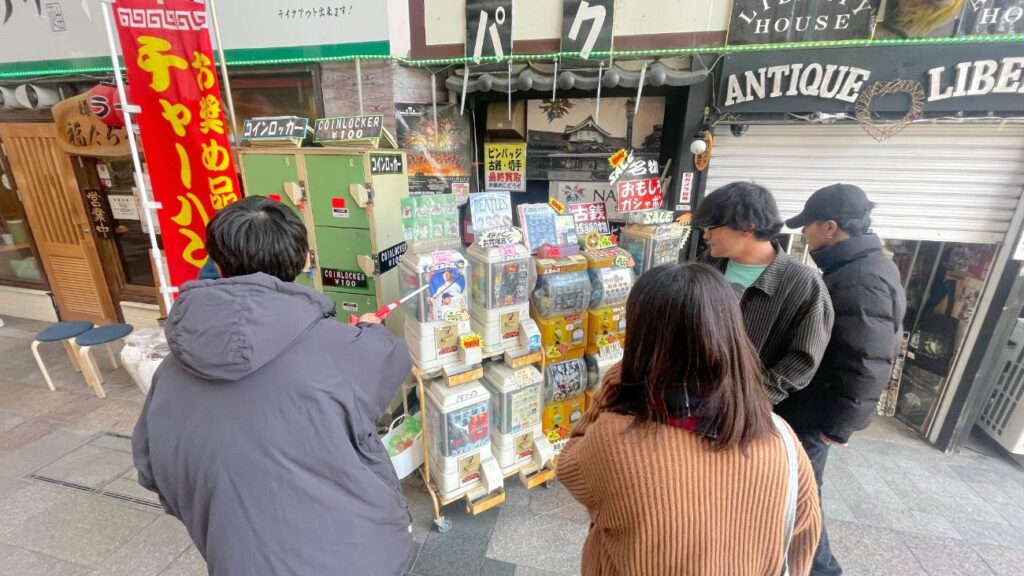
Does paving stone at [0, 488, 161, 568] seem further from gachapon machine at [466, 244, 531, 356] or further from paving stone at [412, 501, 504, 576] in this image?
gachapon machine at [466, 244, 531, 356]

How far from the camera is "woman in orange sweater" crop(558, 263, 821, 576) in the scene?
97cm

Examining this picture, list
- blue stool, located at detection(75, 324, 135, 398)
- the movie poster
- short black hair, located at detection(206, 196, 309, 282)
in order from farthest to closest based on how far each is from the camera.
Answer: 1. the movie poster
2. blue stool, located at detection(75, 324, 135, 398)
3. short black hair, located at detection(206, 196, 309, 282)

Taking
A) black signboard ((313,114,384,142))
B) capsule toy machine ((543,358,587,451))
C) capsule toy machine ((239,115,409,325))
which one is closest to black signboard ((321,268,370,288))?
Answer: capsule toy machine ((239,115,409,325))

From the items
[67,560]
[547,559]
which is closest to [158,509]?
[67,560]

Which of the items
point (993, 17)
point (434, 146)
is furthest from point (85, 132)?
point (993, 17)

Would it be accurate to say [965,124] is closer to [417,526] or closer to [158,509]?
[417,526]

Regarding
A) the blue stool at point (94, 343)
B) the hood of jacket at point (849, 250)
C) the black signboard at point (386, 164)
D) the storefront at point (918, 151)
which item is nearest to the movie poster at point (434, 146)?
the black signboard at point (386, 164)

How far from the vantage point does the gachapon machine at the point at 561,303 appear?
279cm

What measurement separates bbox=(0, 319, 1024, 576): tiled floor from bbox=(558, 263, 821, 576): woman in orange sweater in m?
1.89

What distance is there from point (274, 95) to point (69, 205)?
11.1 ft

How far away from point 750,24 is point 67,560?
21.6 feet

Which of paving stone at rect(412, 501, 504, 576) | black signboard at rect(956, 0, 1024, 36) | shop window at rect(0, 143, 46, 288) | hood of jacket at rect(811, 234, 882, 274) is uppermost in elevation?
black signboard at rect(956, 0, 1024, 36)

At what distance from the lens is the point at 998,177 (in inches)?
136

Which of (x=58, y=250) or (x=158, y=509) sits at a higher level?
(x=58, y=250)
